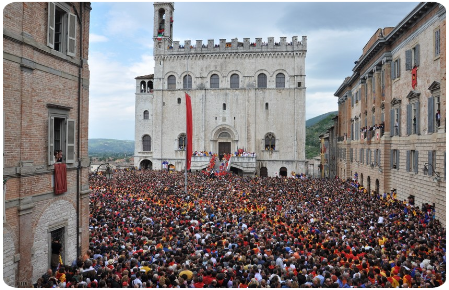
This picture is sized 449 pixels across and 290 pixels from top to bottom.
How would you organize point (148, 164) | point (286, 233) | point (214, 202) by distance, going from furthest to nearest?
point (148, 164) → point (214, 202) → point (286, 233)

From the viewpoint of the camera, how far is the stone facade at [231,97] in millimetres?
51469

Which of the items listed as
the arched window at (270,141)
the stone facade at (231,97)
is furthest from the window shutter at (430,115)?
the arched window at (270,141)

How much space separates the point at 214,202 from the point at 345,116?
29413 millimetres

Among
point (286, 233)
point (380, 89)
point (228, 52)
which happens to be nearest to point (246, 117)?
point (228, 52)

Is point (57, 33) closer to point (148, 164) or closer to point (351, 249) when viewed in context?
point (351, 249)

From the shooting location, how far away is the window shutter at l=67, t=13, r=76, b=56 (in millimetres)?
13719

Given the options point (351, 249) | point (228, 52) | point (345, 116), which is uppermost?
point (228, 52)

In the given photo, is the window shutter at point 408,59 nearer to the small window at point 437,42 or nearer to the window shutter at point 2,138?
the small window at point 437,42

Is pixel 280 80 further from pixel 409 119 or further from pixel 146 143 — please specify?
pixel 409 119

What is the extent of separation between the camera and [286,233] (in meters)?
15.6

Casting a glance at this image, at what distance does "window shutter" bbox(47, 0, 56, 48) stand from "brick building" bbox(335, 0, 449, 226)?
57.5ft

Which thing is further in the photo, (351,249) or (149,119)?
(149,119)

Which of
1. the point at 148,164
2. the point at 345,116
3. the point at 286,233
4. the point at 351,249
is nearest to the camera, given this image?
the point at 351,249

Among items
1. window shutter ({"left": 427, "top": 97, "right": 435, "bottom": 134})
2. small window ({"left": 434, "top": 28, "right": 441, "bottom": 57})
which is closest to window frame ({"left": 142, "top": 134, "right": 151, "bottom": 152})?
window shutter ({"left": 427, "top": 97, "right": 435, "bottom": 134})
